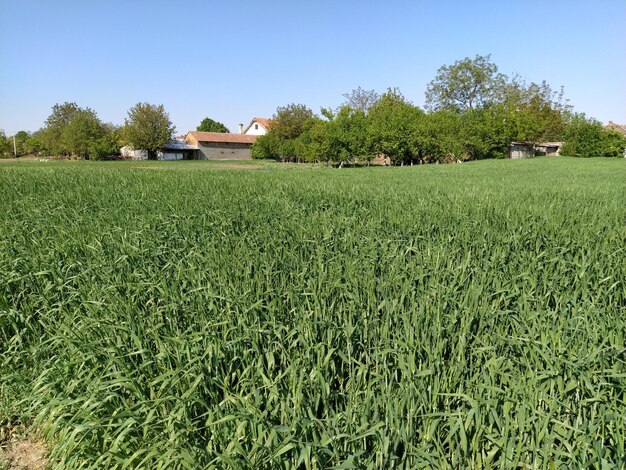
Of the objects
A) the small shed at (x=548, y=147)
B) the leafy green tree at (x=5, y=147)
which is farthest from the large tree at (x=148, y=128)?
the small shed at (x=548, y=147)

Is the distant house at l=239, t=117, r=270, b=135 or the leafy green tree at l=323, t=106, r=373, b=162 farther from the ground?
the distant house at l=239, t=117, r=270, b=135

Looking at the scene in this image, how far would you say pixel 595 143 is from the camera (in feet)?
149

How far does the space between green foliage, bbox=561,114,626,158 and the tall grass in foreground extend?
4916 cm

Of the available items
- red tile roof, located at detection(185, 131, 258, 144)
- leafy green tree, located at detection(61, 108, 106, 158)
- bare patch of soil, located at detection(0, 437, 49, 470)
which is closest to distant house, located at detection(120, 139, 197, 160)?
red tile roof, located at detection(185, 131, 258, 144)

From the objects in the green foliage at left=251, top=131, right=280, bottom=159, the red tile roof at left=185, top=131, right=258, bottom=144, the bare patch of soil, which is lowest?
the bare patch of soil

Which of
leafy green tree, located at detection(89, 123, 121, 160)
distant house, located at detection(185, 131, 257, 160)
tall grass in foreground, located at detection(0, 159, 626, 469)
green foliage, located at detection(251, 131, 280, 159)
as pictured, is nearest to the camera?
tall grass in foreground, located at detection(0, 159, 626, 469)

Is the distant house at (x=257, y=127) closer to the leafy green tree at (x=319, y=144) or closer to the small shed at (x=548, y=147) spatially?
the leafy green tree at (x=319, y=144)

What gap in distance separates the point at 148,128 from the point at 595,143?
60599 millimetres

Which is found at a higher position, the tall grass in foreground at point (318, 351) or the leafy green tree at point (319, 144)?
the leafy green tree at point (319, 144)

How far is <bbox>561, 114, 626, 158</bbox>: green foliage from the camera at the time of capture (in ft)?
145

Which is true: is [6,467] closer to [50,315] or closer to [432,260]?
[50,315]

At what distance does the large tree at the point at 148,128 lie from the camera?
65062 mm

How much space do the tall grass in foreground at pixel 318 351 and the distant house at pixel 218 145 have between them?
75.2m

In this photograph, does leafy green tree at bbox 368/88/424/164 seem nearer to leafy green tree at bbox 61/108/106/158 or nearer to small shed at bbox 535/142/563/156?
small shed at bbox 535/142/563/156
